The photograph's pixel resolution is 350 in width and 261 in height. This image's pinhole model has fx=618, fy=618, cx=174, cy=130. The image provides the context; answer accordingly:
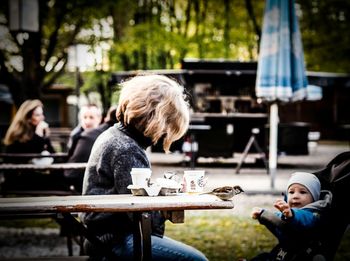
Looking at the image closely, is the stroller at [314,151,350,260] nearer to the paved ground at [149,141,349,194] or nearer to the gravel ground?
the gravel ground

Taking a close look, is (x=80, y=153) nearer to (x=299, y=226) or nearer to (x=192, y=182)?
(x=192, y=182)

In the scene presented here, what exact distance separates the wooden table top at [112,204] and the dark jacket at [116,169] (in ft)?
0.41

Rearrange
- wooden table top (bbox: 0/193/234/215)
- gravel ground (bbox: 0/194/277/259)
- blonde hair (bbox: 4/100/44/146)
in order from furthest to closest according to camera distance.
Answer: blonde hair (bbox: 4/100/44/146) → gravel ground (bbox: 0/194/277/259) → wooden table top (bbox: 0/193/234/215)

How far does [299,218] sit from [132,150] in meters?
1.16

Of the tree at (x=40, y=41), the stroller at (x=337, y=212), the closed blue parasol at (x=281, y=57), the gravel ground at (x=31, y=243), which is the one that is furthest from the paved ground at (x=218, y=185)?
the tree at (x=40, y=41)

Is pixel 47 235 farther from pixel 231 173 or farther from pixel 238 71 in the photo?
pixel 238 71

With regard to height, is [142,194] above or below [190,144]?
above

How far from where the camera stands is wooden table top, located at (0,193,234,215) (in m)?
3.30

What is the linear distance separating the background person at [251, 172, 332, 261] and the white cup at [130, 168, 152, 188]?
2.75ft

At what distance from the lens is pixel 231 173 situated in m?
15.4

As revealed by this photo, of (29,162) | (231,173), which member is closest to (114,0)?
(231,173)

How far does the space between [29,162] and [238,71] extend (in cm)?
1160

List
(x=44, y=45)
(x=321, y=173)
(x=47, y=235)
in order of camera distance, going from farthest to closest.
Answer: (x=44, y=45) → (x=47, y=235) → (x=321, y=173)

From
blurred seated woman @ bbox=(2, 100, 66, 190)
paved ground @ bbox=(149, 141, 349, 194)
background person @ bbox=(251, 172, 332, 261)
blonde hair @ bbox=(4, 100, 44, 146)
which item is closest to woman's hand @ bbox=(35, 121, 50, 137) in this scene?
blurred seated woman @ bbox=(2, 100, 66, 190)
